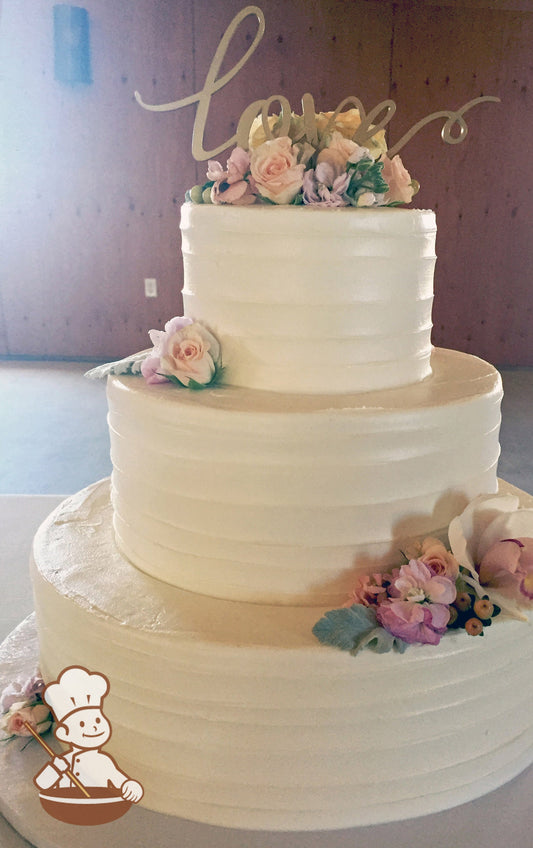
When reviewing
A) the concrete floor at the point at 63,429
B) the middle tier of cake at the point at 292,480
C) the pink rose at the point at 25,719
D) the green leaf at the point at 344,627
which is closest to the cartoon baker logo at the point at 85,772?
the pink rose at the point at 25,719

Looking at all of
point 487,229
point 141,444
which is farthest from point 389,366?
point 487,229

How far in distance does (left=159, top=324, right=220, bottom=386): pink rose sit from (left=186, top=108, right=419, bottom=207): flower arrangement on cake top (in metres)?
0.29

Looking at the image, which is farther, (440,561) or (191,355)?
(191,355)

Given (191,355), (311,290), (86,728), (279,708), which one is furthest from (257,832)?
(311,290)

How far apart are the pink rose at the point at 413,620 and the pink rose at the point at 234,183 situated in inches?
34.4

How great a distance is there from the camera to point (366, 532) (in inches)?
52.5

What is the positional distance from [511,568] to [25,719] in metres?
1.12

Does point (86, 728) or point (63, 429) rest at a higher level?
point (86, 728)

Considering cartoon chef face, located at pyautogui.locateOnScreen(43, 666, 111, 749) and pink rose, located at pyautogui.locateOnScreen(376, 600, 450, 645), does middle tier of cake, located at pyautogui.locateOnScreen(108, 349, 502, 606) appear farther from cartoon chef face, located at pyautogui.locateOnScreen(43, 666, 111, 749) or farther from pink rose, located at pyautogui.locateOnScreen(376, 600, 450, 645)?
cartoon chef face, located at pyautogui.locateOnScreen(43, 666, 111, 749)

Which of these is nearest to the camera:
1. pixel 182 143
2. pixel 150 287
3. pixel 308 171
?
pixel 308 171

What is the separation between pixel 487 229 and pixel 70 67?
133 inches

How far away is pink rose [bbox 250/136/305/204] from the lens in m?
1.41

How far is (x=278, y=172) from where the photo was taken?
1.41 metres

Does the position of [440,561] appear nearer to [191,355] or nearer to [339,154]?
[191,355]
